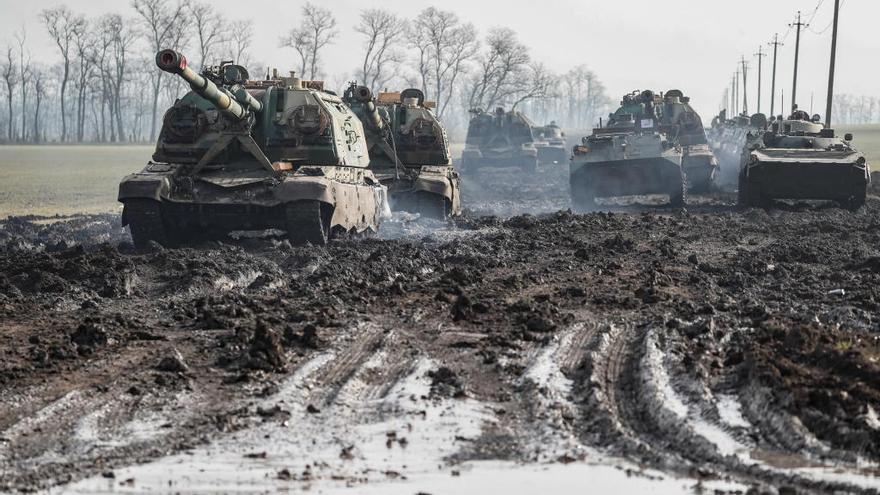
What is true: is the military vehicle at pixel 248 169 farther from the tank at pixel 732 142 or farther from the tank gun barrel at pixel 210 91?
the tank at pixel 732 142

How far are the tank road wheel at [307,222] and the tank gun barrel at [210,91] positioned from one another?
1532 millimetres

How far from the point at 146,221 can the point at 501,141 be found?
2733 centimetres

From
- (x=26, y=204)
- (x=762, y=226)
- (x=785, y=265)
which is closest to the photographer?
(x=785, y=265)

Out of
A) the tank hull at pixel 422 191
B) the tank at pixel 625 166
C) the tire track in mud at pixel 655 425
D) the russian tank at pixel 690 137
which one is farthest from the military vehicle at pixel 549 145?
the tire track in mud at pixel 655 425

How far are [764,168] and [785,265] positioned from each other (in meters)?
10.3

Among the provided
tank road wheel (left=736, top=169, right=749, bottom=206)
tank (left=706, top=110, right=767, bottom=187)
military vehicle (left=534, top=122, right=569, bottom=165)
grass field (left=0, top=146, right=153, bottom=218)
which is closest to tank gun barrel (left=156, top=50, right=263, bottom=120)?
tank road wheel (left=736, top=169, right=749, bottom=206)

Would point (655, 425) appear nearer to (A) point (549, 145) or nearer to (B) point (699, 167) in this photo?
(B) point (699, 167)

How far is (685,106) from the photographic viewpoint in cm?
3278

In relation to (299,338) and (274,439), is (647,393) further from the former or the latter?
(299,338)

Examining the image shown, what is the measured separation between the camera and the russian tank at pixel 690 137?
30984mm

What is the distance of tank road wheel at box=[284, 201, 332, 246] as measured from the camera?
16.6 m

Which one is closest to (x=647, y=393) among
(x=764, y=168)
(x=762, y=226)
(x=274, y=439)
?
(x=274, y=439)

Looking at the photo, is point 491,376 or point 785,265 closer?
point 491,376

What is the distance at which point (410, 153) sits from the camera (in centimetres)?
2347
